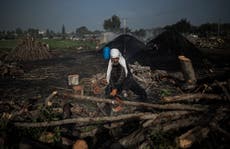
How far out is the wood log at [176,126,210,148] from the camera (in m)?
2.89

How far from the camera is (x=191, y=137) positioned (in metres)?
2.92

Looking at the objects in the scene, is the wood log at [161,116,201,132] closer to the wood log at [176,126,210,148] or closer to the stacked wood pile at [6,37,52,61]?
the wood log at [176,126,210,148]

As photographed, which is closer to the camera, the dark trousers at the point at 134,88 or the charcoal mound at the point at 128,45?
the dark trousers at the point at 134,88

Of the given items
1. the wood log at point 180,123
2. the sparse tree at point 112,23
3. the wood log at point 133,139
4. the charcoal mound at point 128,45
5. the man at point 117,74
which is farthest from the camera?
the sparse tree at point 112,23

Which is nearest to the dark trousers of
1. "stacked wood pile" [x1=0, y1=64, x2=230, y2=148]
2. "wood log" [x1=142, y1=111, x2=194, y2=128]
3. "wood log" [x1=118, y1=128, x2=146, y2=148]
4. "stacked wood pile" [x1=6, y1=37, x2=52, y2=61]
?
"stacked wood pile" [x1=0, y1=64, x2=230, y2=148]

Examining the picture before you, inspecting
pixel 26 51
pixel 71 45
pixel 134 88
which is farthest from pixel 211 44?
pixel 71 45

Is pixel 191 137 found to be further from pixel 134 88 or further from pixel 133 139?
pixel 134 88

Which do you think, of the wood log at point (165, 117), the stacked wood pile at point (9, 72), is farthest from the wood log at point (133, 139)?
the stacked wood pile at point (9, 72)

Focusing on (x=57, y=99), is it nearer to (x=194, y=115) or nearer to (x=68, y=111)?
(x=68, y=111)

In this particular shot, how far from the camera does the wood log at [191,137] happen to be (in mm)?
2887

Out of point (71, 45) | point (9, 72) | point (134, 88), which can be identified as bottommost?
point (134, 88)

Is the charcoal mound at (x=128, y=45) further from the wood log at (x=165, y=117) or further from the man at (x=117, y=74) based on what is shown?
the wood log at (x=165, y=117)

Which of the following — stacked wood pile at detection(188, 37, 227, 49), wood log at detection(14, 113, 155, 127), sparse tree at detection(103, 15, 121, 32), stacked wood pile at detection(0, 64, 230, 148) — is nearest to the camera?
stacked wood pile at detection(0, 64, 230, 148)

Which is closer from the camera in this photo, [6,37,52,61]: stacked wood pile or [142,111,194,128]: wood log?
[142,111,194,128]: wood log
